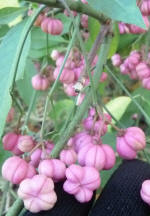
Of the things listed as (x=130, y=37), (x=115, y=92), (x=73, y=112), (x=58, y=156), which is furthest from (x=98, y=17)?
(x=115, y=92)

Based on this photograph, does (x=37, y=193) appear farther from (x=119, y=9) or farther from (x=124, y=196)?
(x=119, y=9)

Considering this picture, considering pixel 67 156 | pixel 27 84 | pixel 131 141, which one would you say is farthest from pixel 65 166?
pixel 27 84

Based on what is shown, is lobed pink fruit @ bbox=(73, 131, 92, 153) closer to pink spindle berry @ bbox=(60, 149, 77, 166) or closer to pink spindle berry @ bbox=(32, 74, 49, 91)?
pink spindle berry @ bbox=(60, 149, 77, 166)

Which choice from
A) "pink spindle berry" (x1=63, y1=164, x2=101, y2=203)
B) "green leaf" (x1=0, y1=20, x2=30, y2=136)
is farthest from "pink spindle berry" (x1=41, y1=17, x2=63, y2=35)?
"pink spindle berry" (x1=63, y1=164, x2=101, y2=203)

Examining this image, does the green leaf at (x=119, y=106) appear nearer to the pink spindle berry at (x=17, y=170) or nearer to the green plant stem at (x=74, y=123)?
the green plant stem at (x=74, y=123)

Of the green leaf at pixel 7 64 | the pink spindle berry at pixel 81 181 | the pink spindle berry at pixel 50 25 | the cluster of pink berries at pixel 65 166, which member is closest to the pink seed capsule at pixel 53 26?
the pink spindle berry at pixel 50 25
